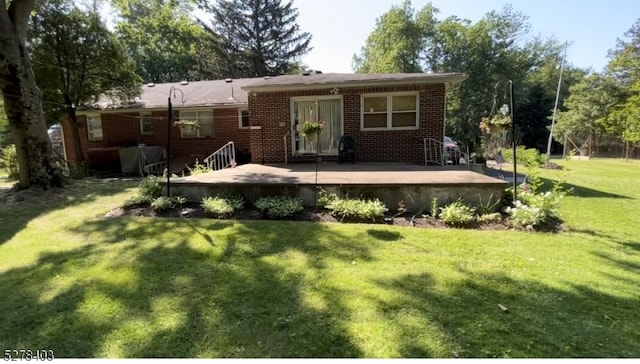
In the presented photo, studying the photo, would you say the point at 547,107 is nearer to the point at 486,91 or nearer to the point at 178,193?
the point at 486,91

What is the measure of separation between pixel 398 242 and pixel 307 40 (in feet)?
96.5

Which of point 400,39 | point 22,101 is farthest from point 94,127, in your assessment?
point 400,39

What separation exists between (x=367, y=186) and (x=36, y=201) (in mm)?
7366

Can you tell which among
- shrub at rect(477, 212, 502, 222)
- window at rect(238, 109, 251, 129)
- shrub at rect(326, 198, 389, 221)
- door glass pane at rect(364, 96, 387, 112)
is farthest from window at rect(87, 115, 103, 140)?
shrub at rect(477, 212, 502, 222)

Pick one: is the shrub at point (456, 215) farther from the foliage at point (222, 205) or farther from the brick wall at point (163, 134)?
the brick wall at point (163, 134)

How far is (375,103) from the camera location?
33.2 ft

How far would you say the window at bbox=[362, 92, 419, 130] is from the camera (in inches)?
390

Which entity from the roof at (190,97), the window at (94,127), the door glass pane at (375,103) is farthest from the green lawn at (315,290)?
the window at (94,127)

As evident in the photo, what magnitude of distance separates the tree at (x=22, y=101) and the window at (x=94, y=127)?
726 centimetres

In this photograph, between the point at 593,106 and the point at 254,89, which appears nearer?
the point at 254,89

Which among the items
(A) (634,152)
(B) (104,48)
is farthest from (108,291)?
(A) (634,152)

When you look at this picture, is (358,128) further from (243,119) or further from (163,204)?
(163,204)

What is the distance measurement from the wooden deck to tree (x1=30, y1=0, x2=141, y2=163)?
28.3 ft

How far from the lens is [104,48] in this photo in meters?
12.9
